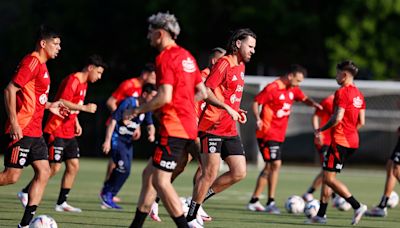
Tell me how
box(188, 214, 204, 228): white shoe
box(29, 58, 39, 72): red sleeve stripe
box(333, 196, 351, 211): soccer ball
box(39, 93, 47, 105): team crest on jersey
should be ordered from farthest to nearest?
box(333, 196, 351, 211): soccer ball → box(188, 214, 204, 228): white shoe → box(39, 93, 47, 105): team crest on jersey → box(29, 58, 39, 72): red sleeve stripe

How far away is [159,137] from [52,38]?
233 cm

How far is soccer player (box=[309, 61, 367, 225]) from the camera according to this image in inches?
552

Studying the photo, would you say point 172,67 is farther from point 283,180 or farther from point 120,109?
point 283,180

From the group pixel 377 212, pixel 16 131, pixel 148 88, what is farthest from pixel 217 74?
pixel 377 212

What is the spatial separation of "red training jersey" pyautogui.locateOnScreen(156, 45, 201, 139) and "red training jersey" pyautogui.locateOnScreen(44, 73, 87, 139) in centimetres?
489

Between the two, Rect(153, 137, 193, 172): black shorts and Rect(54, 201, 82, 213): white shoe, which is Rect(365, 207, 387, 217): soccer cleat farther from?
Rect(153, 137, 193, 172): black shorts

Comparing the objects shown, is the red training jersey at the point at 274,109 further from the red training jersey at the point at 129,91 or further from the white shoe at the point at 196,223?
the white shoe at the point at 196,223

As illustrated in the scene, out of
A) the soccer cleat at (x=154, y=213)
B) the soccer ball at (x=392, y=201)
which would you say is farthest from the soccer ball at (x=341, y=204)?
the soccer cleat at (x=154, y=213)

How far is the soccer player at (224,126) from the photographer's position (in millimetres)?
12375

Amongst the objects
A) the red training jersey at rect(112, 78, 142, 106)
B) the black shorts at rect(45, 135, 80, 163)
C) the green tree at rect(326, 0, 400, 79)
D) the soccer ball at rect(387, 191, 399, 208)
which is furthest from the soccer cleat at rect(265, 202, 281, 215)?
the green tree at rect(326, 0, 400, 79)

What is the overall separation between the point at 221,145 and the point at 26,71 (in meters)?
2.66

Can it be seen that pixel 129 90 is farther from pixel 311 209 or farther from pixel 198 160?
pixel 198 160

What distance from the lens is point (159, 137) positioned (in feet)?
33.0

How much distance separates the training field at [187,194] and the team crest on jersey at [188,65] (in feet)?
11.3
